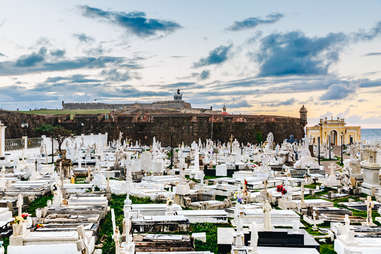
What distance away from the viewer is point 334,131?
186ft

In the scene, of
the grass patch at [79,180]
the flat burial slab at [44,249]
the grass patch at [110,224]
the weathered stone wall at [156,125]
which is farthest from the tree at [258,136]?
the flat burial slab at [44,249]

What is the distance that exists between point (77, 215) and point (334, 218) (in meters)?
7.15

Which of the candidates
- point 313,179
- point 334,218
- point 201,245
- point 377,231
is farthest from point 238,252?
point 313,179

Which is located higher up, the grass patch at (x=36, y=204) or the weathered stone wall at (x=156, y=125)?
the weathered stone wall at (x=156, y=125)

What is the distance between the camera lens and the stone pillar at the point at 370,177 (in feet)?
52.7

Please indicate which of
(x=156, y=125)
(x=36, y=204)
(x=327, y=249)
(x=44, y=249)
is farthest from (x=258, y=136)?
(x=44, y=249)

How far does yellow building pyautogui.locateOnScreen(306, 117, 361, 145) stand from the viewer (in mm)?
54875

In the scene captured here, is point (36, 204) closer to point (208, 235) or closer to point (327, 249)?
point (208, 235)

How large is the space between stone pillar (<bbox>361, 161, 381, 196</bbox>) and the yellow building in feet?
125

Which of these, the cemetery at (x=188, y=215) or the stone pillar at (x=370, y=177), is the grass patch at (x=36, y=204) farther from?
the stone pillar at (x=370, y=177)

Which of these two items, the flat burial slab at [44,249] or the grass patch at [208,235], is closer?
the flat burial slab at [44,249]

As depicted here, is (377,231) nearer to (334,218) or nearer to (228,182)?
(334,218)

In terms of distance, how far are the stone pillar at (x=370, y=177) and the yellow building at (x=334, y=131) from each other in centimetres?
3815

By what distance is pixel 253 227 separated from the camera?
6.29 meters
